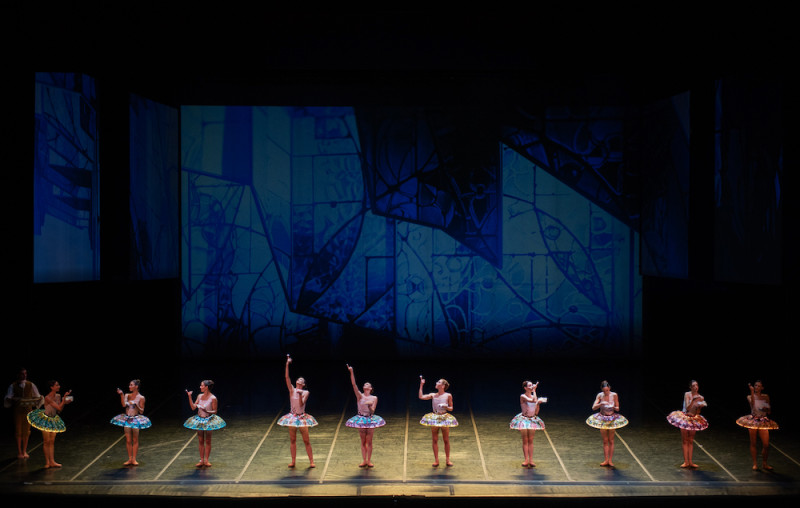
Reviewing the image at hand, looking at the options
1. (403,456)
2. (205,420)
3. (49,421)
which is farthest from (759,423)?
(49,421)

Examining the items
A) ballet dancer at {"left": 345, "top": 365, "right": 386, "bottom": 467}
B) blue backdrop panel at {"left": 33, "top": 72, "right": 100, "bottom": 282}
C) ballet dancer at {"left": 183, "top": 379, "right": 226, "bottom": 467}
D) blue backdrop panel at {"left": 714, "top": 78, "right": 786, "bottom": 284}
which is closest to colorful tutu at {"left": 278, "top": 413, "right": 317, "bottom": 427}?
ballet dancer at {"left": 345, "top": 365, "right": 386, "bottom": 467}

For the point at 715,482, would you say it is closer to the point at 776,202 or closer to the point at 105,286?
the point at 776,202

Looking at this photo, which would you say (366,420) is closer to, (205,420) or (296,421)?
(296,421)

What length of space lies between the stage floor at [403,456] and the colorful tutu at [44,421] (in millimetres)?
467

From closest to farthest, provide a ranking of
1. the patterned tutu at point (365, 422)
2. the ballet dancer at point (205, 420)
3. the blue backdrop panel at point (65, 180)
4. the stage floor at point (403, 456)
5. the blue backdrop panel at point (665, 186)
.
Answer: the stage floor at point (403, 456), the patterned tutu at point (365, 422), the ballet dancer at point (205, 420), the blue backdrop panel at point (65, 180), the blue backdrop panel at point (665, 186)

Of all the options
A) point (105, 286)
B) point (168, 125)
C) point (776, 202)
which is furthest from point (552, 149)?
point (105, 286)

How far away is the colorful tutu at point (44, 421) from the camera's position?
9605 millimetres

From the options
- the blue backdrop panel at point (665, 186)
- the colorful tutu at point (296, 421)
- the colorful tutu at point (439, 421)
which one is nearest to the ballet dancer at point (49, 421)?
Result: the colorful tutu at point (296, 421)

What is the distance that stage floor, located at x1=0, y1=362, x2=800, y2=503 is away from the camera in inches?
350

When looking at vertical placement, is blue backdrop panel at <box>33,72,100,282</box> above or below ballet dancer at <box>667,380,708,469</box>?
above

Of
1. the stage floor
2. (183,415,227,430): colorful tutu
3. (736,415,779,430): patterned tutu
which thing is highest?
(736,415,779,430): patterned tutu

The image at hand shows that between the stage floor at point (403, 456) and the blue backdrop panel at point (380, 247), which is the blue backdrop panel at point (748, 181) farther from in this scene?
the blue backdrop panel at point (380, 247)

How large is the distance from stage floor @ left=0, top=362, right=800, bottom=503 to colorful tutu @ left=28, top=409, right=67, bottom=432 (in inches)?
18.4

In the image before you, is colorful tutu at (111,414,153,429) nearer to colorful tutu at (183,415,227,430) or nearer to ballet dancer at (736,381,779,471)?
A: colorful tutu at (183,415,227,430)
